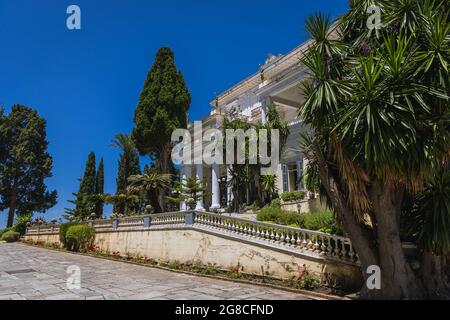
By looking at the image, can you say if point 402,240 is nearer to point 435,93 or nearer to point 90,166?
point 435,93

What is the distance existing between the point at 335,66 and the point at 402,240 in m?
4.61

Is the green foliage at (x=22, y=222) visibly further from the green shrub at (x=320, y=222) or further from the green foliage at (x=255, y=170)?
the green shrub at (x=320, y=222)

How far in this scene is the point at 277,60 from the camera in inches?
1165

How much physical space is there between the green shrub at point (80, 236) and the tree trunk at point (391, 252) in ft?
59.7

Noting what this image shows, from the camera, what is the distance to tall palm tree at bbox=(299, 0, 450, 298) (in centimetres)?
664

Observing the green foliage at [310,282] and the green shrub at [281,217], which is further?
the green shrub at [281,217]

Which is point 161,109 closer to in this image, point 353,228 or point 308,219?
point 308,219

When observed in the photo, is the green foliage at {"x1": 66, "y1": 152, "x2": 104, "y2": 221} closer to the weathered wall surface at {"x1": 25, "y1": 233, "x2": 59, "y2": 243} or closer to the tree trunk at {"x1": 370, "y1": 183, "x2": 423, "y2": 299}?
the weathered wall surface at {"x1": 25, "y1": 233, "x2": 59, "y2": 243}

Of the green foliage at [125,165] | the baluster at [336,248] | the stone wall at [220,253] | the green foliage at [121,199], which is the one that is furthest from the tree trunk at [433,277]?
the green foliage at [125,165]

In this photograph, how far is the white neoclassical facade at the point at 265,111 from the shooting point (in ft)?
73.1

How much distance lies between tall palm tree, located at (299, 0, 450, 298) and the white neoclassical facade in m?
7.31

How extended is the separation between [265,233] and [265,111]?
1485 centimetres

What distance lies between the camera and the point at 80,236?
21391 millimetres
